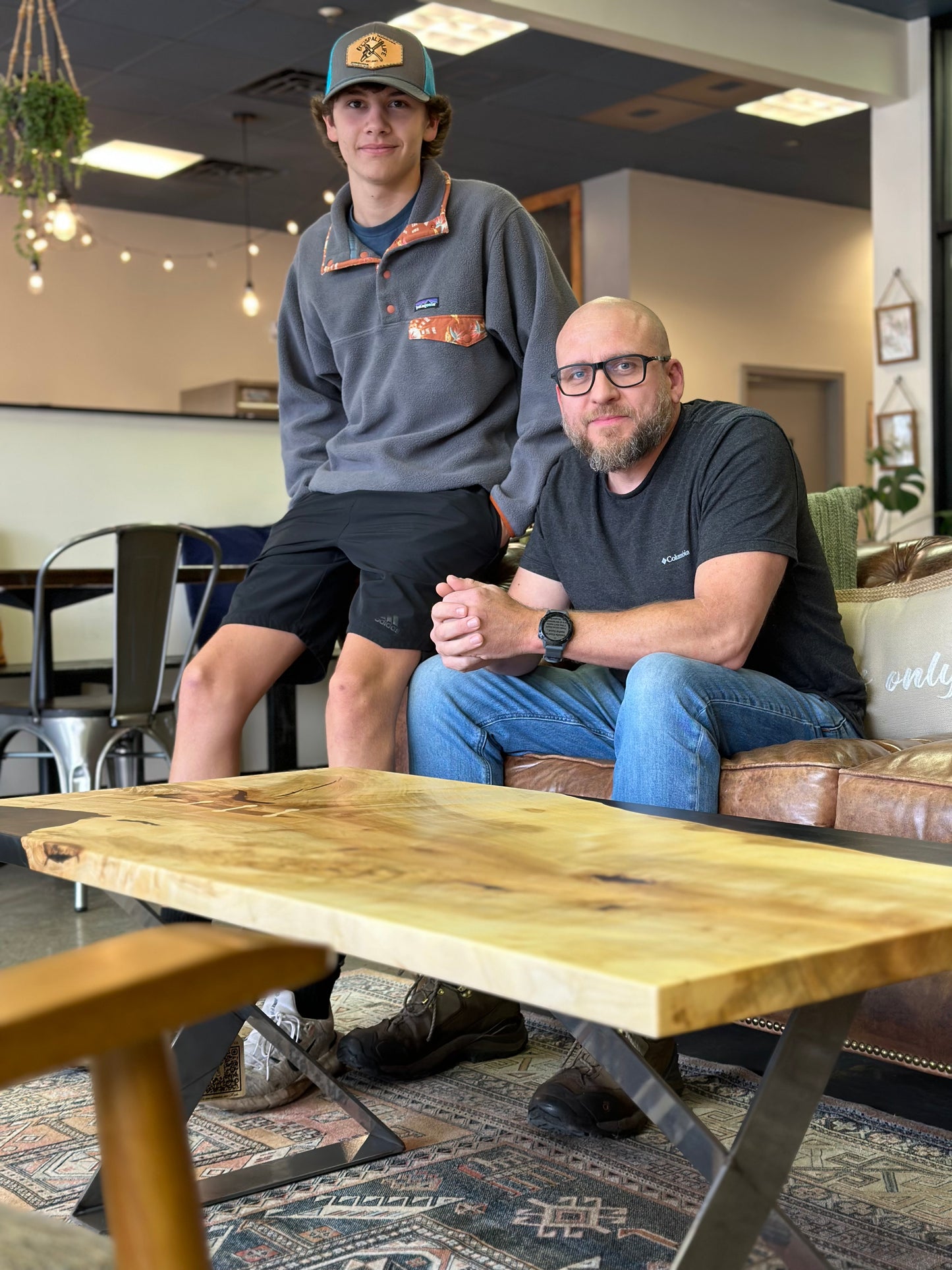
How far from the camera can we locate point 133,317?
9.34 meters

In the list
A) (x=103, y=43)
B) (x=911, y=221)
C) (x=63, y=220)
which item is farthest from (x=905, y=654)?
(x=103, y=43)

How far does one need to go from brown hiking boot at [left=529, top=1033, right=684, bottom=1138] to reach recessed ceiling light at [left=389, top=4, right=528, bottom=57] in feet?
16.9

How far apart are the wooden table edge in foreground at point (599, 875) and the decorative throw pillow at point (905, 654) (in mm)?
984

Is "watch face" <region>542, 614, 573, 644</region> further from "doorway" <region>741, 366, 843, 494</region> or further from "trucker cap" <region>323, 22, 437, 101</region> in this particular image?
"doorway" <region>741, 366, 843, 494</region>

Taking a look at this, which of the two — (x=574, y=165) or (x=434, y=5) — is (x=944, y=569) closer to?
(x=434, y=5)

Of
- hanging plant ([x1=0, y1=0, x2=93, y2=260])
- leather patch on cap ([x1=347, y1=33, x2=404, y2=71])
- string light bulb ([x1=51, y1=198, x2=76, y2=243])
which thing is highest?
hanging plant ([x1=0, y1=0, x2=93, y2=260])

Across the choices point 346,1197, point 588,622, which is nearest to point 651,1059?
point 346,1197

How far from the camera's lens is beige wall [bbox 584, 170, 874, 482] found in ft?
Answer: 28.8

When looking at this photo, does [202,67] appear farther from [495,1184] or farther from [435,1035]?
[495,1184]

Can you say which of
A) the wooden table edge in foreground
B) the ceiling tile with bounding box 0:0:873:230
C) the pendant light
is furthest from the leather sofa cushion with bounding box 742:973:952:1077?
the pendant light

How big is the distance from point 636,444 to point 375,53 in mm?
807

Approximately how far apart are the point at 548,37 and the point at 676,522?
4.92 metres

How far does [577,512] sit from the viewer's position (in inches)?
88.6

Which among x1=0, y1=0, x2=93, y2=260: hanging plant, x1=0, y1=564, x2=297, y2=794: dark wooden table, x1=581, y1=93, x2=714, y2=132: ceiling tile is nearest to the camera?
x1=0, y1=564, x2=297, y2=794: dark wooden table
